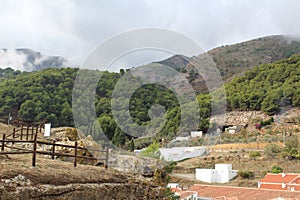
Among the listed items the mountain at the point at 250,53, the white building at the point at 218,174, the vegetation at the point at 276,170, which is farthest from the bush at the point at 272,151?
the mountain at the point at 250,53

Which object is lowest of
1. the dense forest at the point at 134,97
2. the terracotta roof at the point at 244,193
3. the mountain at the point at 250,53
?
the terracotta roof at the point at 244,193

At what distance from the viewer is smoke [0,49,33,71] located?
112 m

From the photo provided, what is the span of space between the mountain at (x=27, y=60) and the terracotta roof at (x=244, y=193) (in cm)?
9854

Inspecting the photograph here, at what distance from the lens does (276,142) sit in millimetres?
33594

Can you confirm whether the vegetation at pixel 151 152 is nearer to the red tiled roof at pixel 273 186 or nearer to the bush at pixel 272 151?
the red tiled roof at pixel 273 186

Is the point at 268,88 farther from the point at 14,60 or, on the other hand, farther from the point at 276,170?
A: the point at 14,60

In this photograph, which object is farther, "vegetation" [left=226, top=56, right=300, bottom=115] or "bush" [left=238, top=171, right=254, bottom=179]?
"vegetation" [left=226, top=56, right=300, bottom=115]

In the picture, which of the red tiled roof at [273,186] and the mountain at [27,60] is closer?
the red tiled roof at [273,186]

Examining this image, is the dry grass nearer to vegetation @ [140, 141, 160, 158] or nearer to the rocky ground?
the rocky ground

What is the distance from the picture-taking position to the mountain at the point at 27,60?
113562 mm

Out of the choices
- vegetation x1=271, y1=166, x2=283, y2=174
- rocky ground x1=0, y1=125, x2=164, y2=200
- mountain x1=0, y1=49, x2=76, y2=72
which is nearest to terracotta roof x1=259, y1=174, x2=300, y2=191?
vegetation x1=271, y1=166, x2=283, y2=174

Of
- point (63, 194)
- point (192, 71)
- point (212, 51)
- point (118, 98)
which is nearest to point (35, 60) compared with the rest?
point (212, 51)

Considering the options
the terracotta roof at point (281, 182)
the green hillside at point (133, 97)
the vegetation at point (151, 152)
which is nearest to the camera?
the vegetation at point (151, 152)

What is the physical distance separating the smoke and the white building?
319 ft
